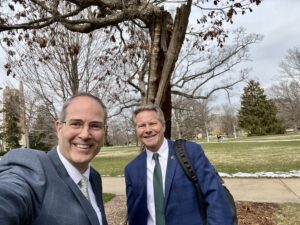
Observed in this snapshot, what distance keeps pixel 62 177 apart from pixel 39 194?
0.18 m

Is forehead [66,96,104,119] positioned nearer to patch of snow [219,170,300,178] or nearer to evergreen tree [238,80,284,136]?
patch of snow [219,170,300,178]

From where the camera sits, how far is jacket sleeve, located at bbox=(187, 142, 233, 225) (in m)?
2.40

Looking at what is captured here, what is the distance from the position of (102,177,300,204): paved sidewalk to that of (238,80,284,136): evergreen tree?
56.9 m

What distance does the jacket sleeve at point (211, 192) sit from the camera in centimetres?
240

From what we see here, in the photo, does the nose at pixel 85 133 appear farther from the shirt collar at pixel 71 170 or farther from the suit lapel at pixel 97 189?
the suit lapel at pixel 97 189

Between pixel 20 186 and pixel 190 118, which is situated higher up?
pixel 190 118

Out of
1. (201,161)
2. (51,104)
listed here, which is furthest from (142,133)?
(51,104)

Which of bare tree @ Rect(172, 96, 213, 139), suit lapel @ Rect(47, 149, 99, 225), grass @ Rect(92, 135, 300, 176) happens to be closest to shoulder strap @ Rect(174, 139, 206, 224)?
→ suit lapel @ Rect(47, 149, 99, 225)

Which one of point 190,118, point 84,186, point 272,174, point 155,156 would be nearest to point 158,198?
point 155,156

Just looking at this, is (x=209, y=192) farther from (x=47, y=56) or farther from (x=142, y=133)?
(x=47, y=56)

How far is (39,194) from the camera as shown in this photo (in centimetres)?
138

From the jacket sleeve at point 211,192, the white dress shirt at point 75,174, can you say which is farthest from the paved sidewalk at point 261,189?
the white dress shirt at point 75,174

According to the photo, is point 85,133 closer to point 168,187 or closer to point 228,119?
point 168,187

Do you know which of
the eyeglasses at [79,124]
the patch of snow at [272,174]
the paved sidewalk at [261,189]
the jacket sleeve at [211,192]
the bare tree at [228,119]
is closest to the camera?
the eyeglasses at [79,124]
